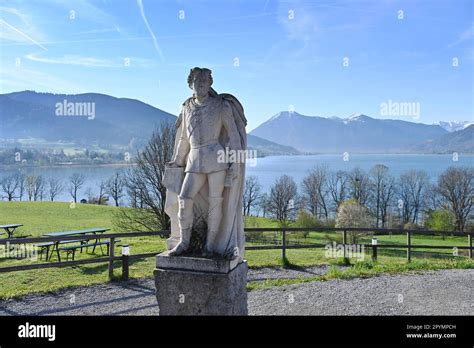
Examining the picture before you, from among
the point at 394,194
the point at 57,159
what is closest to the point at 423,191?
the point at 394,194

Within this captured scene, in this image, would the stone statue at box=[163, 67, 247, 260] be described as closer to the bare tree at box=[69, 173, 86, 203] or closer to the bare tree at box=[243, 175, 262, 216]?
the bare tree at box=[243, 175, 262, 216]

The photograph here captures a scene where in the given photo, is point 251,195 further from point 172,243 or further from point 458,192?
point 172,243

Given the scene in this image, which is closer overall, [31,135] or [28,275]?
[28,275]

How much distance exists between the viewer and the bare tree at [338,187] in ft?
163

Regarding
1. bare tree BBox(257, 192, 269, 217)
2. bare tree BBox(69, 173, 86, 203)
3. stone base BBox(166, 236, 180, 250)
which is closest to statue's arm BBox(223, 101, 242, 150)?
stone base BBox(166, 236, 180, 250)

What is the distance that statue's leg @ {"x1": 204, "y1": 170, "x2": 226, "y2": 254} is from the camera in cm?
439

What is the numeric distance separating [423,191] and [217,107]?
5473cm

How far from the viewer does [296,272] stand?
966cm

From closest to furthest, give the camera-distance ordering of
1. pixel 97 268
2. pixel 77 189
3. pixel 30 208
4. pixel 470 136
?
pixel 97 268
pixel 30 208
pixel 77 189
pixel 470 136

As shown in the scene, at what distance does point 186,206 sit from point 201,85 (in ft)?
4.84

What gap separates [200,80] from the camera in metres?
4.41

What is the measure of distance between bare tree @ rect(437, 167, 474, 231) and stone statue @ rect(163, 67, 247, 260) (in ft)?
128

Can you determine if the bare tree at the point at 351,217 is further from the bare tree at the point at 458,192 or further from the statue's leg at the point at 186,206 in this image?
the statue's leg at the point at 186,206
